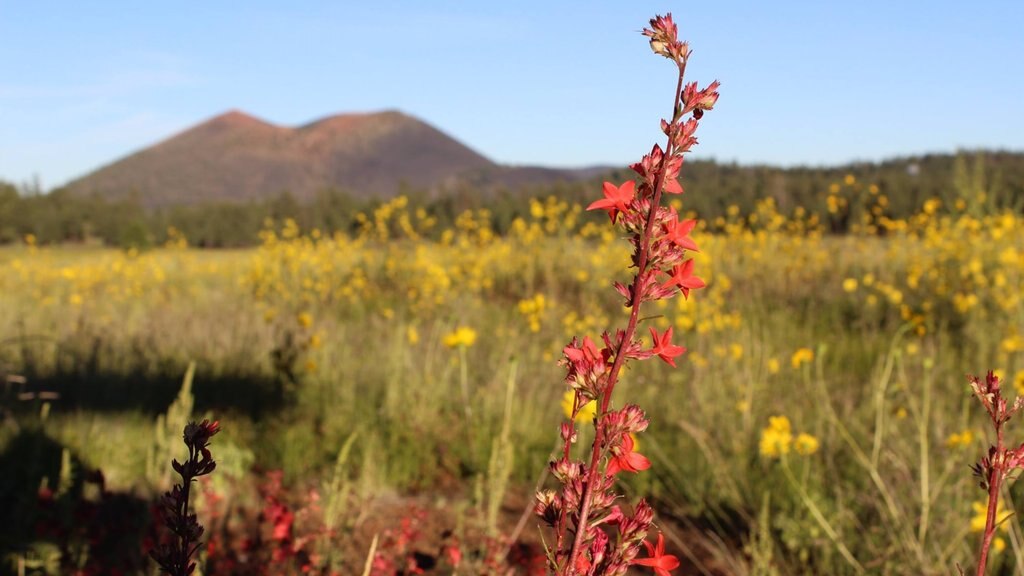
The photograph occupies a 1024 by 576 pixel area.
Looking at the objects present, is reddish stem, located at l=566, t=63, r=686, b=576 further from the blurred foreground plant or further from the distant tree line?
the distant tree line

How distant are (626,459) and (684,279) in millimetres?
163

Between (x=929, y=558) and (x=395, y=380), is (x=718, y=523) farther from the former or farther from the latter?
(x=395, y=380)

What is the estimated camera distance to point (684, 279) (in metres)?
0.70

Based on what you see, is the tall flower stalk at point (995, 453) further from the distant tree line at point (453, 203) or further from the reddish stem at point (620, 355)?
the distant tree line at point (453, 203)

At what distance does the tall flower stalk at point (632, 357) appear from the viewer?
2.20ft

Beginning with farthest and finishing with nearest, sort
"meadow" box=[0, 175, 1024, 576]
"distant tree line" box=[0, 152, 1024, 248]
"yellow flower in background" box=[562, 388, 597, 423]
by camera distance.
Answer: "distant tree line" box=[0, 152, 1024, 248] < "meadow" box=[0, 175, 1024, 576] < "yellow flower in background" box=[562, 388, 597, 423]

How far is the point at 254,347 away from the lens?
502cm

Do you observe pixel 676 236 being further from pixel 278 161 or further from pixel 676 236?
pixel 278 161

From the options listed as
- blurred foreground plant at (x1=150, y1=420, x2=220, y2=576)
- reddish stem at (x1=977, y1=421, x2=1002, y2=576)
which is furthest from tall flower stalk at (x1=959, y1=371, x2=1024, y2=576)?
blurred foreground plant at (x1=150, y1=420, x2=220, y2=576)

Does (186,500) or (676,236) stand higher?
(676,236)

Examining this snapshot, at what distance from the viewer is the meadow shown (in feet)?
7.88

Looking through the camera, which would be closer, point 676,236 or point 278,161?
point 676,236

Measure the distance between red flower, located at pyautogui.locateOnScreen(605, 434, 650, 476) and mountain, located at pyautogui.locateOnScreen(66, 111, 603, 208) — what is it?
2791cm

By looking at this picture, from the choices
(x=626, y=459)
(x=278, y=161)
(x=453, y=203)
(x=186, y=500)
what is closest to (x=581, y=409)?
(x=626, y=459)
